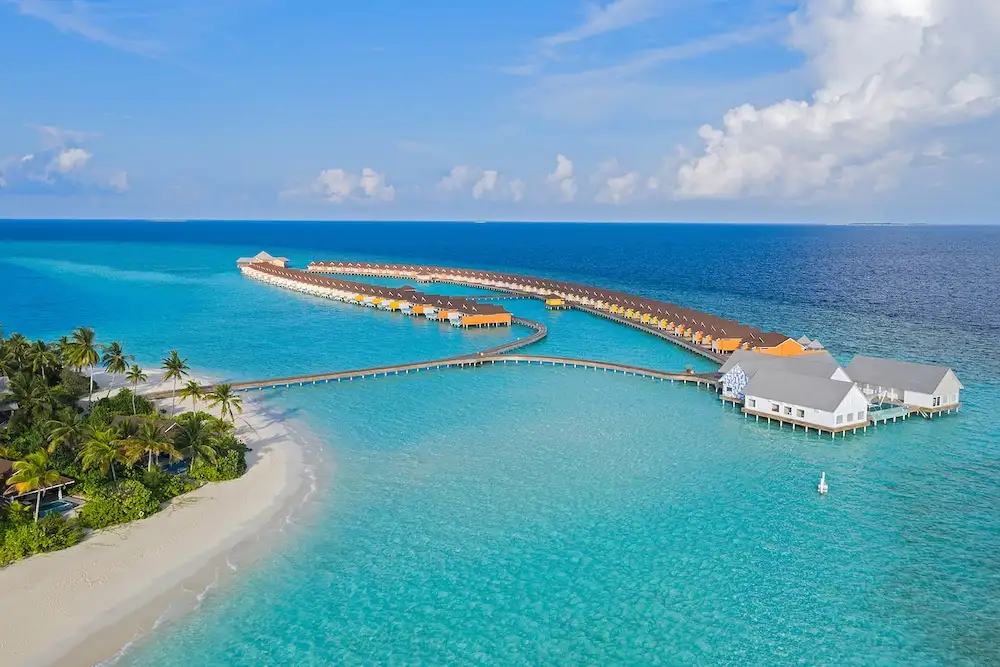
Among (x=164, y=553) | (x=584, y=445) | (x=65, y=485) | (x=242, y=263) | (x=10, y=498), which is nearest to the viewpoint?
(x=164, y=553)

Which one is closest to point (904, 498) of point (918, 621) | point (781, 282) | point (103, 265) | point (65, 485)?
point (918, 621)

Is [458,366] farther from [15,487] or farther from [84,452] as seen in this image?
[15,487]

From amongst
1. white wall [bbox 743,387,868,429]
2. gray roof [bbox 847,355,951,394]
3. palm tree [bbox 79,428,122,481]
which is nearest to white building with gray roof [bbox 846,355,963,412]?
gray roof [bbox 847,355,951,394]

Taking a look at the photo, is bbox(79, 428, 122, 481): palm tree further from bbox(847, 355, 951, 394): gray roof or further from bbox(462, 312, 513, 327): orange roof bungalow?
bbox(462, 312, 513, 327): orange roof bungalow

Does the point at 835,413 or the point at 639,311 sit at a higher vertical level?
the point at 639,311

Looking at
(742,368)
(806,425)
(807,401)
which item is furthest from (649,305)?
(806,425)

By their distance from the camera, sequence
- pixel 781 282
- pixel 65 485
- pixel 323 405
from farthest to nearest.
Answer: pixel 781 282
pixel 323 405
pixel 65 485

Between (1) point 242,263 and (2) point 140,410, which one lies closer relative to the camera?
(2) point 140,410

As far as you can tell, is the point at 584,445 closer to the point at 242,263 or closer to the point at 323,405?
the point at 323,405
